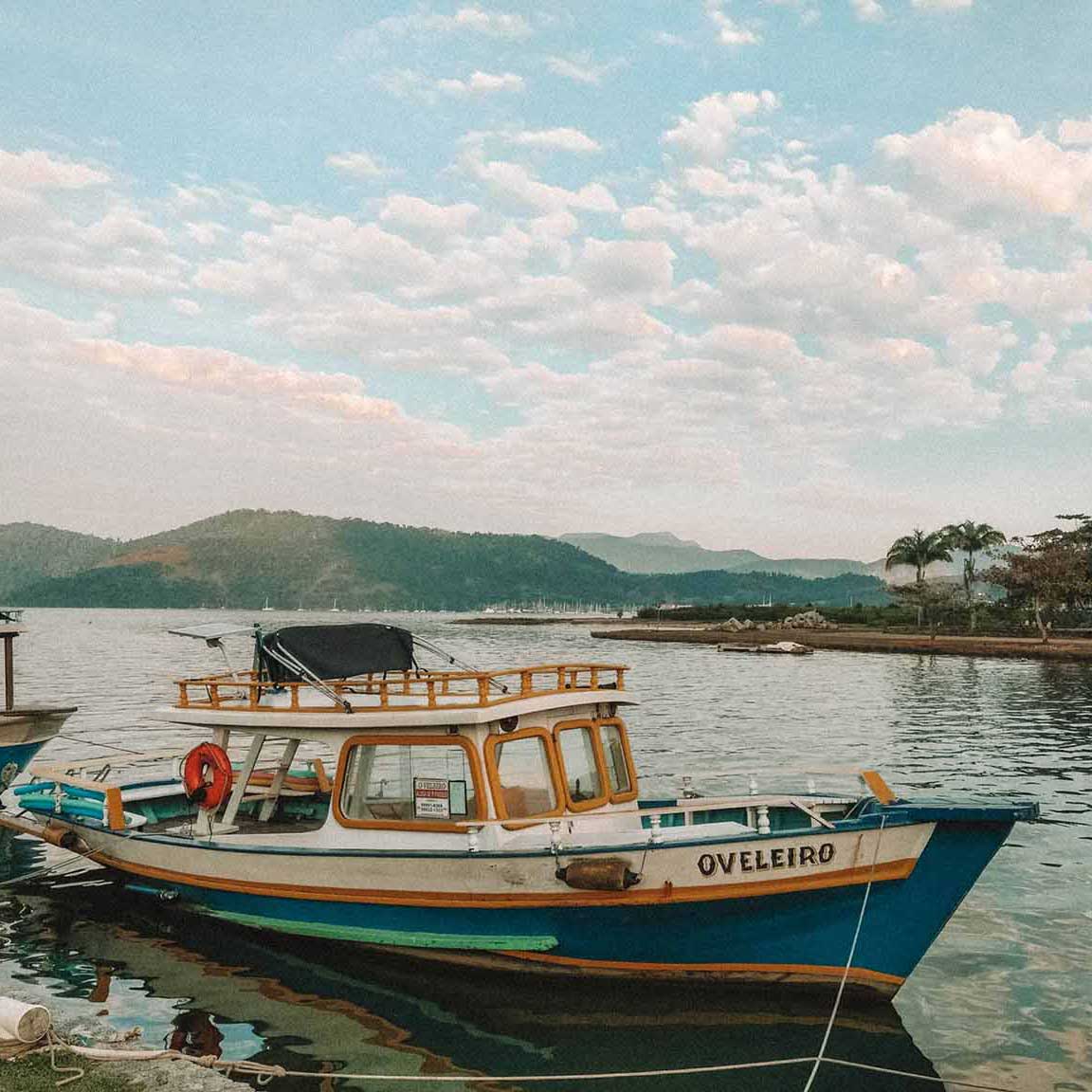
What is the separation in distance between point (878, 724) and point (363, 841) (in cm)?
2863

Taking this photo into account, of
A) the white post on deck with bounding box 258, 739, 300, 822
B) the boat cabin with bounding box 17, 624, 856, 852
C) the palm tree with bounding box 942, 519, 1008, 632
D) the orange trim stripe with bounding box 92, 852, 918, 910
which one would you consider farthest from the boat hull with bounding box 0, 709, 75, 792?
the palm tree with bounding box 942, 519, 1008, 632

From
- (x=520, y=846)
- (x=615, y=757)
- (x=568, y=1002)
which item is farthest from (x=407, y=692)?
(x=568, y=1002)

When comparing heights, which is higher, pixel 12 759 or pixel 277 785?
pixel 277 785

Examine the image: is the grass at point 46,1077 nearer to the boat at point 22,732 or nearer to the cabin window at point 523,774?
the cabin window at point 523,774

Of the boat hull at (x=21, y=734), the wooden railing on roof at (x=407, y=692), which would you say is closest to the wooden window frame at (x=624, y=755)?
the wooden railing on roof at (x=407, y=692)

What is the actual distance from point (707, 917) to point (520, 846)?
2133 millimetres

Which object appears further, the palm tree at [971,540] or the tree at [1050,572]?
the palm tree at [971,540]

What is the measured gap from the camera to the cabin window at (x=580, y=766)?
11570 mm

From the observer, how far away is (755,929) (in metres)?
9.91

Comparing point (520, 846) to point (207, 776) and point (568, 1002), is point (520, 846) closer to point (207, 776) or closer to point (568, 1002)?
point (568, 1002)

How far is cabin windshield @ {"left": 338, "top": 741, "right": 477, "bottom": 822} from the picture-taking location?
36.1 ft

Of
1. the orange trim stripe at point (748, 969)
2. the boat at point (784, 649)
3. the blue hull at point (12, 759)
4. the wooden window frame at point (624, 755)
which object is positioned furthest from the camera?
the boat at point (784, 649)

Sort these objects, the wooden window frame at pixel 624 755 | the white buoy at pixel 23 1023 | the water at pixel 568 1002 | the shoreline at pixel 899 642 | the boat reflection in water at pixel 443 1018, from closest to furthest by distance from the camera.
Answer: the white buoy at pixel 23 1023 → the boat reflection in water at pixel 443 1018 → the water at pixel 568 1002 → the wooden window frame at pixel 624 755 → the shoreline at pixel 899 642

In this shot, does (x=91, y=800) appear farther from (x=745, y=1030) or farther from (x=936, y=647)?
Result: (x=936, y=647)
